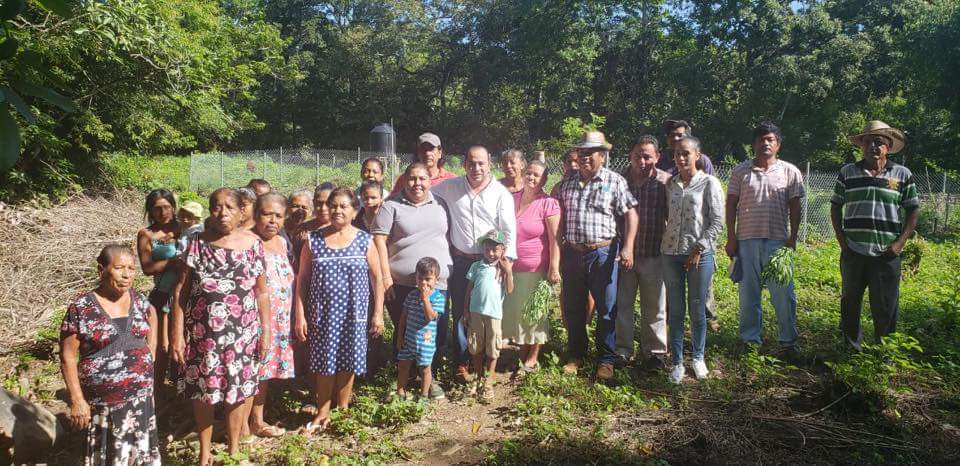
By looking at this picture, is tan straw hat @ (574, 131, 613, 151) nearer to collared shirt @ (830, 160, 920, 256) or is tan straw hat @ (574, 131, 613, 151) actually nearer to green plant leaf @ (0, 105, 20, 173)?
collared shirt @ (830, 160, 920, 256)

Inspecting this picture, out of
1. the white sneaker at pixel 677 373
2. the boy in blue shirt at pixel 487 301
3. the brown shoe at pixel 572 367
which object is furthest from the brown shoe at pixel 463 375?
the white sneaker at pixel 677 373

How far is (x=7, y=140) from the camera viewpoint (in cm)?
129

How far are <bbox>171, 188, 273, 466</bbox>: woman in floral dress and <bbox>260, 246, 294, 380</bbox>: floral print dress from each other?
0.30 m

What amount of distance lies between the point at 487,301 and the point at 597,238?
3.20ft

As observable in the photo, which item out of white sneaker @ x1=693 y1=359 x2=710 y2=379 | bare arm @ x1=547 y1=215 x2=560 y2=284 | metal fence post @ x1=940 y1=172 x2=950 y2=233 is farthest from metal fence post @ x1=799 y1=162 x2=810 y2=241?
bare arm @ x1=547 y1=215 x2=560 y2=284

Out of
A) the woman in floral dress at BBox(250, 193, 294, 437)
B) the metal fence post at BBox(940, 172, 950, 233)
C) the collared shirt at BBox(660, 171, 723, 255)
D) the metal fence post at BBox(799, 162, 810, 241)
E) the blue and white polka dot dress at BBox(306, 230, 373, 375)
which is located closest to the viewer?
the woman in floral dress at BBox(250, 193, 294, 437)

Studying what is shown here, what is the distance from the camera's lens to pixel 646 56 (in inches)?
1218

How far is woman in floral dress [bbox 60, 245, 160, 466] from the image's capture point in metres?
3.07

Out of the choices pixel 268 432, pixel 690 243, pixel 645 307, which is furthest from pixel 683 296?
pixel 268 432

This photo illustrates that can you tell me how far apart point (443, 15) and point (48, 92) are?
3419cm

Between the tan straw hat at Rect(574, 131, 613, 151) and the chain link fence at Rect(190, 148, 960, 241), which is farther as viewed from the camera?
the chain link fence at Rect(190, 148, 960, 241)

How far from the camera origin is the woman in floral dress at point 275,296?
3766 millimetres

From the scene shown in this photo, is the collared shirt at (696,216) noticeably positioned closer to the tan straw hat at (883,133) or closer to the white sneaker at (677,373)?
the white sneaker at (677,373)

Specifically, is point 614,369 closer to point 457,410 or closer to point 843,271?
point 457,410
